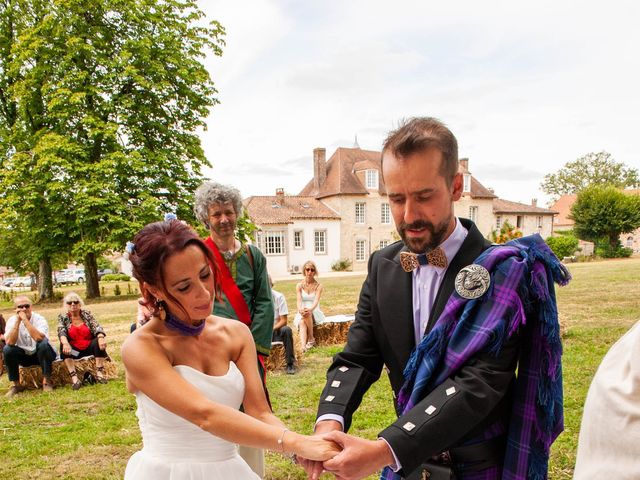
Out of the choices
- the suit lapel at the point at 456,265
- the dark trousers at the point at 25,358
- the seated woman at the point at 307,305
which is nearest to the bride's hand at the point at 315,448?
the suit lapel at the point at 456,265

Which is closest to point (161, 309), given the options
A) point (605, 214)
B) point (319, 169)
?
point (319, 169)

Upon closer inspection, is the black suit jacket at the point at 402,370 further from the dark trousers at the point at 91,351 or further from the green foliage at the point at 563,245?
the green foliage at the point at 563,245

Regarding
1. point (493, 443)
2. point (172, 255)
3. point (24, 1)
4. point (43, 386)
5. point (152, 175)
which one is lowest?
point (43, 386)

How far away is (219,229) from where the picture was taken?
3.78 m

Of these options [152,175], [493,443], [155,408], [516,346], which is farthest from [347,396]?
[152,175]

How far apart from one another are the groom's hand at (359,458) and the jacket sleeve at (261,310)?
1840 mm

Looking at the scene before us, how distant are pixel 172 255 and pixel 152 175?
19687 mm

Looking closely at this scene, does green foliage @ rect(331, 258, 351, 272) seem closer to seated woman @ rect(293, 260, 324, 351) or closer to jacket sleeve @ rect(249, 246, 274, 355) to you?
seated woman @ rect(293, 260, 324, 351)

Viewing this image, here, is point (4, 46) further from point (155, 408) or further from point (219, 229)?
point (155, 408)

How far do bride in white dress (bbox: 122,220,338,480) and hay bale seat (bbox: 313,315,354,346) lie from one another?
7934 millimetres

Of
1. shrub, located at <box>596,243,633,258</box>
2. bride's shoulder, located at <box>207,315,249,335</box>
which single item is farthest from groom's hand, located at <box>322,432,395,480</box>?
shrub, located at <box>596,243,633,258</box>

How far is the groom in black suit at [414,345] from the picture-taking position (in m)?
1.73

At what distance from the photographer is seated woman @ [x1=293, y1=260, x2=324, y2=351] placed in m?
10.0

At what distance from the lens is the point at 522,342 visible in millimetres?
1898
